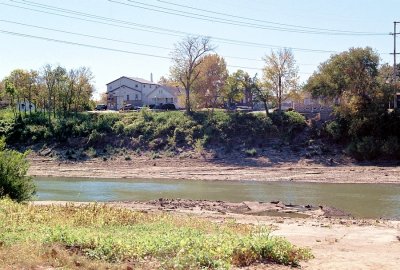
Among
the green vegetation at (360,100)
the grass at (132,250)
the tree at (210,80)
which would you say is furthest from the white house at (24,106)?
the grass at (132,250)

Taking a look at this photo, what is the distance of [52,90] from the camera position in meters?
80.4

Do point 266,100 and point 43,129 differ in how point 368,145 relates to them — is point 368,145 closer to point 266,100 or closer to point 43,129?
point 266,100

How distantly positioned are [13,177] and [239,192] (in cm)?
1973

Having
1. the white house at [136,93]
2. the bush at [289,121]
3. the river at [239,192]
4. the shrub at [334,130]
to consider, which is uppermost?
the white house at [136,93]

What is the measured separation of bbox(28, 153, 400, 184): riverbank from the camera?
50781 millimetres

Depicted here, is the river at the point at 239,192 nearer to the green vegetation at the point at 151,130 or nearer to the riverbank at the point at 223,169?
the riverbank at the point at 223,169

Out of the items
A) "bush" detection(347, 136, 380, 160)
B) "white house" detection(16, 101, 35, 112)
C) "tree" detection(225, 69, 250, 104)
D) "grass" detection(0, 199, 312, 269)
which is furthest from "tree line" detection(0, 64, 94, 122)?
"grass" detection(0, 199, 312, 269)

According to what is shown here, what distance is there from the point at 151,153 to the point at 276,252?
52.7m

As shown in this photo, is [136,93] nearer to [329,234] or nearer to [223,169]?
[223,169]

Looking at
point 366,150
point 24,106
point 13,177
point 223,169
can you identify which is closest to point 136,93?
point 24,106

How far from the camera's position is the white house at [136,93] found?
115 m

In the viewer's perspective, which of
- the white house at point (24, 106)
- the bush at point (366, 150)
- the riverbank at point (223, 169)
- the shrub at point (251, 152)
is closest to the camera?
the riverbank at point (223, 169)

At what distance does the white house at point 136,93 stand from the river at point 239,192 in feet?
211

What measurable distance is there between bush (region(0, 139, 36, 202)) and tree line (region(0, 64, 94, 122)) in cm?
5120
